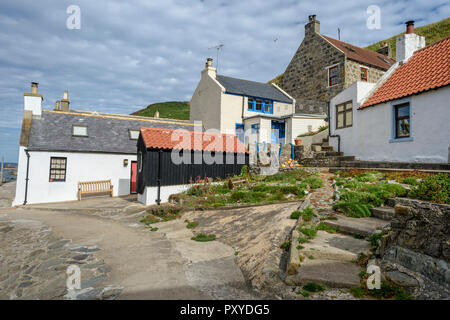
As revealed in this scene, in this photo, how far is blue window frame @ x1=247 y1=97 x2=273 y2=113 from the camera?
87.8 feet

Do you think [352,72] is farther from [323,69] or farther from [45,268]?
[45,268]

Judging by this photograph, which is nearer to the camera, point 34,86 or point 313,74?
point 34,86

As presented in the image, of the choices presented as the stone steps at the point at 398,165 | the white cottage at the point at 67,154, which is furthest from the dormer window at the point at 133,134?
the stone steps at the point at 398,165

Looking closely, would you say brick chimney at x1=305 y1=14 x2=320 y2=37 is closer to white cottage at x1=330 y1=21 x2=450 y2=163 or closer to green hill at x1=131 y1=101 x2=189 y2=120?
white cottage at x1=330 y1=21 x2=450 y2=163

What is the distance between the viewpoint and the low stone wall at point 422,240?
376cm

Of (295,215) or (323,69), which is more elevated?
(323,69)

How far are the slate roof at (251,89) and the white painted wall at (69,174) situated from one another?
12418mm

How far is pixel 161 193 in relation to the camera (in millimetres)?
14586

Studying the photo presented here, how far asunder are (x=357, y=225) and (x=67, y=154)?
19.6 m

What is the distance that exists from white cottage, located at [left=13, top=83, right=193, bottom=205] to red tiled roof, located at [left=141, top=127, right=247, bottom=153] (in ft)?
21.2

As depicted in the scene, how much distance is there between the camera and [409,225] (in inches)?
169

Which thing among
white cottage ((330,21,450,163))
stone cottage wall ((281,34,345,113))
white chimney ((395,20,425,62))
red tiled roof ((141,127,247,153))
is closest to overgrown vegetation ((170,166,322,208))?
red tiled roof ((141,127,247,153))

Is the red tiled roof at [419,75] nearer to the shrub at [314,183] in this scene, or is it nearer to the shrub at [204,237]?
the shrub at [314,183]

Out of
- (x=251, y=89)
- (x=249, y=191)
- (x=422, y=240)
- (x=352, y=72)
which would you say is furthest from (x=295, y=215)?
(x=251, y=89)
